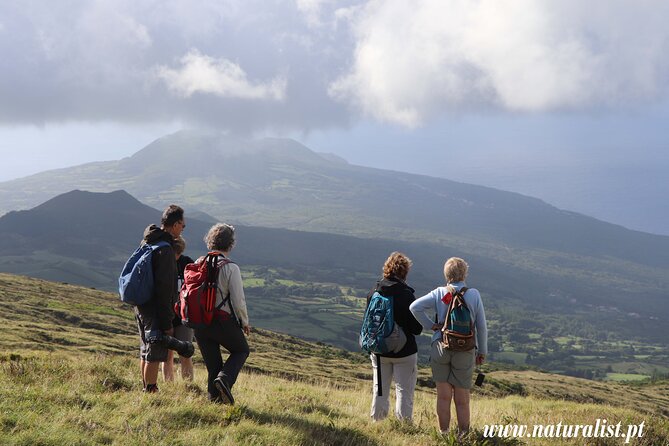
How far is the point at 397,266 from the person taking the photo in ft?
31.2

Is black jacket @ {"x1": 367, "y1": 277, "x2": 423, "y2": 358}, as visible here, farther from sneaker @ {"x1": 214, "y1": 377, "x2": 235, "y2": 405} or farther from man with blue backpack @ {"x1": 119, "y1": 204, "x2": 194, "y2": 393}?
man with blue backpack @ {"x1": 119, "y1": 204, "x2": 194, "y2": 393}

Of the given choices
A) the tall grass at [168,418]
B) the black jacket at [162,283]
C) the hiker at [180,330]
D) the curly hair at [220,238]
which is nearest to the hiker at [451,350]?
the tall grass at [168,418]

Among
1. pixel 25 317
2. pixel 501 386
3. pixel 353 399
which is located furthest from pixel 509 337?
pixel 353 399

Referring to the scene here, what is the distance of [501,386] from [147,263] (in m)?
42.1

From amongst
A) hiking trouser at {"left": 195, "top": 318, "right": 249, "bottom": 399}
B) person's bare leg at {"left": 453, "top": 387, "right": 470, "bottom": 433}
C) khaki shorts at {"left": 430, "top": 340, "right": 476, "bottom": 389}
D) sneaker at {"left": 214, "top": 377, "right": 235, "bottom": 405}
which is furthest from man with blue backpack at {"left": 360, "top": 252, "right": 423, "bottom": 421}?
sneaker at {"left": 214, "top": 377, "right": 235, "bottom": 405}

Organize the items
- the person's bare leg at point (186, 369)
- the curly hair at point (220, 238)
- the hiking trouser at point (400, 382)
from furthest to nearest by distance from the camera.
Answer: the person's bare leg at point (186, 369)
the hiking trouser at point (400, 382)
the curly hair at point (220, 238)

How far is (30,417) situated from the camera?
278 inches

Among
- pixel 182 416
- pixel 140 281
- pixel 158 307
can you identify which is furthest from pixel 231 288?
pixel 182 416

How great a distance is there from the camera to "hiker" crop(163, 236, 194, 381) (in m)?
10.0

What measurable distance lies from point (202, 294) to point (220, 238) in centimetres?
90

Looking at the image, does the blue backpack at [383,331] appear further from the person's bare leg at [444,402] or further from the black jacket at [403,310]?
the person's bare leg at [444,402]

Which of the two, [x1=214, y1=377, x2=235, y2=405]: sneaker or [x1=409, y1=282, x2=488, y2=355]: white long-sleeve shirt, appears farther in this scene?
[x1=409, y1=282, x2=488, y2=355]: white long-sleeve shirt

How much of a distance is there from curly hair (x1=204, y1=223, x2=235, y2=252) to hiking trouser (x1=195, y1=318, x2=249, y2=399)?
1076 millimetres

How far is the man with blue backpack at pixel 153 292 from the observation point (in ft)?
→ 28.5
